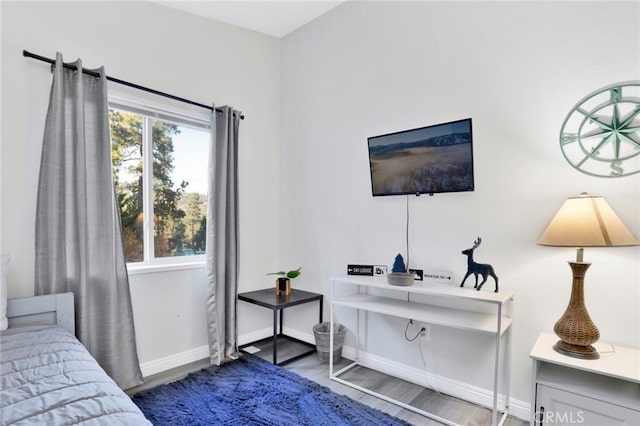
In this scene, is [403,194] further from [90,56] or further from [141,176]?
[90,56]

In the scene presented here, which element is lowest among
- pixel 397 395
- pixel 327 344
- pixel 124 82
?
pixel 397 395

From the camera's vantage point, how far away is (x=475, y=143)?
2.18 metres

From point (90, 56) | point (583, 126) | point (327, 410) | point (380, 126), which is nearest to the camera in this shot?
point (583, 126)

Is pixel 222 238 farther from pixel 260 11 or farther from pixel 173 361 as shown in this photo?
pixel 260 11

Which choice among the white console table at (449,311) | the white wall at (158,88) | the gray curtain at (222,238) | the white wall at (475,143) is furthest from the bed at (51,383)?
the white wall at (475,143)

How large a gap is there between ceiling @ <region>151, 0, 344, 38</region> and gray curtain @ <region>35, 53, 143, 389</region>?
101 centimetres

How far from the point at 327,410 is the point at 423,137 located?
186cm

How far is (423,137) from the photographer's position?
2342mm

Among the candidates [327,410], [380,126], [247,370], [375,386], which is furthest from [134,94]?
[375,386]

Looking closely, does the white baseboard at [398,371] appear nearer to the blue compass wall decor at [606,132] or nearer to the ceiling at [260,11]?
the blue compass wall decor at [606,132]

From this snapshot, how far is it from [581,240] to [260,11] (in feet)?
Answer: 9.40

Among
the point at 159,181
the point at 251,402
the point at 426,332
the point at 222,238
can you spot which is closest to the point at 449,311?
the point at 426,332

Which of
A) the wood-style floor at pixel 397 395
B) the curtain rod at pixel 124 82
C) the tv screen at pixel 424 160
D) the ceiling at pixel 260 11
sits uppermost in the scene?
the ceiling at pixel 260 11

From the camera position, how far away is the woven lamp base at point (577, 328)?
1.58 metres
